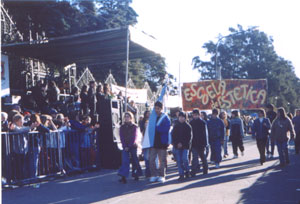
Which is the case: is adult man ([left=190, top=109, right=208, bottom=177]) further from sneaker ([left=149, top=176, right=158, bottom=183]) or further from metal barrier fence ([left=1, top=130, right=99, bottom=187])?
metal barrier fence ([left=1, top=130, right=99, bottom=187])

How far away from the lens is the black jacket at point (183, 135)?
32.0 ft

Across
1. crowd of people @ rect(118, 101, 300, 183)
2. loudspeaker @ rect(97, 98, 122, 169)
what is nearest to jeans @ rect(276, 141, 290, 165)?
crowd of people @ rect(118, 101, 300, 183)

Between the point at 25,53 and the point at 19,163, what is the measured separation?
652 centimetres

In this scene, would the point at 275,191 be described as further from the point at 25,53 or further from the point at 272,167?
the point at 25,53

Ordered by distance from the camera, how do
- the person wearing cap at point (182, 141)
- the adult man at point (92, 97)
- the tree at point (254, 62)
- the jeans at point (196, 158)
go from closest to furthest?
the person wearing cap at point (182, 141) < the jeans at point (196, 158) < the adult man at point (92, 97) < the tree at point (254, 62)

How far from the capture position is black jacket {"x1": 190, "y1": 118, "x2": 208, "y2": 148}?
10.4 m

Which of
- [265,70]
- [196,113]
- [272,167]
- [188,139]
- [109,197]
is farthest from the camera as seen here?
[265,70]

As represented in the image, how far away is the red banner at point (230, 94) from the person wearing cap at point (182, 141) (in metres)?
11.0

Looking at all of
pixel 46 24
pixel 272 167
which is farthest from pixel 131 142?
pixel 46 24

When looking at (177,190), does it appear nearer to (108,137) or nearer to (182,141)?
(182,141)

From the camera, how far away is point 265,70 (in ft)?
194

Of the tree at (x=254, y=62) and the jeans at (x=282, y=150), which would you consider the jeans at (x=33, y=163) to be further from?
the tree at (x=254, y=62)

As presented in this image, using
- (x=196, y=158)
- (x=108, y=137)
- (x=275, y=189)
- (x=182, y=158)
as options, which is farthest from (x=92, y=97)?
(x=275, y=189)

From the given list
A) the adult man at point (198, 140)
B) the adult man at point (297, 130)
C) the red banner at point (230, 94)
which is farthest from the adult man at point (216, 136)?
the red banner at point (230, 94)
